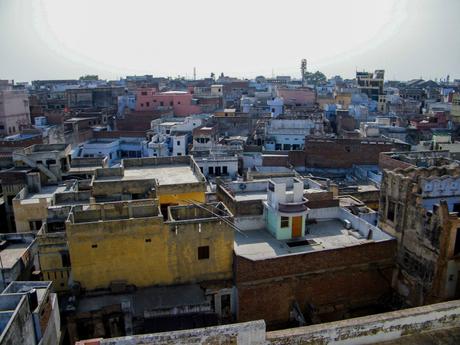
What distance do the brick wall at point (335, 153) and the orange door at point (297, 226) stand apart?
2529 centimetres

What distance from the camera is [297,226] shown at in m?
26.8

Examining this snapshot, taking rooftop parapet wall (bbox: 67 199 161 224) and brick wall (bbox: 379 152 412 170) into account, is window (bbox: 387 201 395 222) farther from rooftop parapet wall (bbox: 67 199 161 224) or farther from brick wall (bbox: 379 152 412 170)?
rooftop parapet wall (bbox: 67 199 161 224)

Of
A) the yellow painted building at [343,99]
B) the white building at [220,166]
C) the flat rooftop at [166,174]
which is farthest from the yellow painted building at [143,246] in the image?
the yellow painted building at [343,99]

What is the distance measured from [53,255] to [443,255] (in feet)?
72.5

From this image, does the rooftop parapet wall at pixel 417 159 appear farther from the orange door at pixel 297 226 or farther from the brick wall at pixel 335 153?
the brick wall at pixel 335 153

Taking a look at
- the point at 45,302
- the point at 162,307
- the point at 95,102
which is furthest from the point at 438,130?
the point at 95,102

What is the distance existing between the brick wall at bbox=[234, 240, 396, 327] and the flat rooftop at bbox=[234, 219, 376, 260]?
0.62 meters

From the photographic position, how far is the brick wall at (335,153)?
51.5 m

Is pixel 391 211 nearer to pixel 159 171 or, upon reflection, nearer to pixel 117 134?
pixel 159 171

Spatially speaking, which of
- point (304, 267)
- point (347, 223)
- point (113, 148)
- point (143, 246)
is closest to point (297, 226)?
point (304, 267)

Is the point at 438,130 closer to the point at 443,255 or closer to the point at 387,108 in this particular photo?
the point at 387,108

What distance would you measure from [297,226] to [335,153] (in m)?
27.6

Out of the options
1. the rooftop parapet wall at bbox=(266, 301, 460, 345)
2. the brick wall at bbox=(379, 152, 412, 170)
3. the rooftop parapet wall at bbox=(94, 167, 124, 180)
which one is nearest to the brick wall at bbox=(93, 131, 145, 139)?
the rooftop parapet wall at bbox=(94, 167, 124, 180)

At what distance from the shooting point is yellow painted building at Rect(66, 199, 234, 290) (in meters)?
22.0
